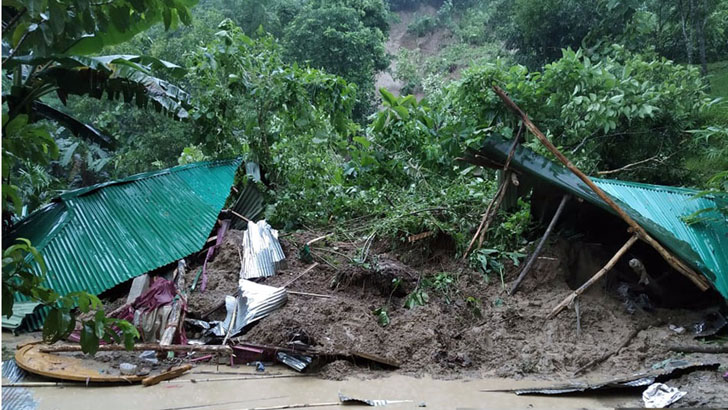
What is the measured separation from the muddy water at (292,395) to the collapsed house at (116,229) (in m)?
1.78

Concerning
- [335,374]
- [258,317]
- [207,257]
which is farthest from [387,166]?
[335,374]

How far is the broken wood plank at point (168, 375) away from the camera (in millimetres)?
4047

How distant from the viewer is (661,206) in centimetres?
579

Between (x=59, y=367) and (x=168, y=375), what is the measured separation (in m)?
0.84

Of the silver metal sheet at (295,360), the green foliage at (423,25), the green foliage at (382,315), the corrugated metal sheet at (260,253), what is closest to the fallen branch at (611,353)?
the green foliage at (382,315)

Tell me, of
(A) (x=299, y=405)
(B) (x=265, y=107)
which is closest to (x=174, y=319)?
(A) (x=299, y=405)

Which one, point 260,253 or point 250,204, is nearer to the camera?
point 260,253

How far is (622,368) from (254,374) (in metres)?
2.95

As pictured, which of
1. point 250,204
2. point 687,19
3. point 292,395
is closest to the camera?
point 292,395

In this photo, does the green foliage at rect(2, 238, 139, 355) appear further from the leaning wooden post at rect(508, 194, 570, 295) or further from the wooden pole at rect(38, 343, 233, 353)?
the leaning wooden post at rect(508, 194, 570, 295)

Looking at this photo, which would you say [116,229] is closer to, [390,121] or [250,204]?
[250,204]

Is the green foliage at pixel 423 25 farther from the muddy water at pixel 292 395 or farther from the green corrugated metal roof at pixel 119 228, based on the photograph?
the muddy water at pixel 292 395

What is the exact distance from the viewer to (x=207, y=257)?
658 centimetres

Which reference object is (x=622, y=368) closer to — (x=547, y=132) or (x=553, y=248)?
(x=553, y=248)
